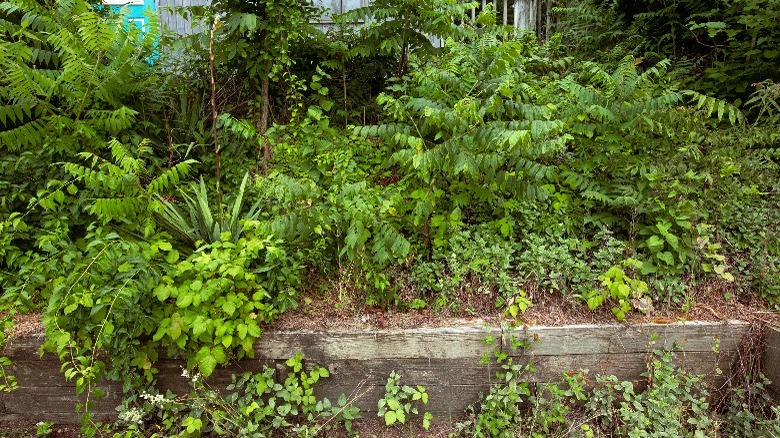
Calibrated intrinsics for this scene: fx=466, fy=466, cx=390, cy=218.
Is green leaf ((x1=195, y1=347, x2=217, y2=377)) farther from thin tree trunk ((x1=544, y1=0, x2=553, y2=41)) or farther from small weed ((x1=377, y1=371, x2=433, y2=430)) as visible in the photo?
thin tree trunk ((x1=544, y1=0, x2=553, y2=41))

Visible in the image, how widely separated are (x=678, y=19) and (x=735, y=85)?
59.3 inches

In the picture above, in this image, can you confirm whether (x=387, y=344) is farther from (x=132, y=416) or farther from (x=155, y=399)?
(x=132, y=416)

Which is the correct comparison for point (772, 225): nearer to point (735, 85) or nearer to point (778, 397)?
point (778, 397)

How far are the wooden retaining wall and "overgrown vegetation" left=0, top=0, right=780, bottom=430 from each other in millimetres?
160

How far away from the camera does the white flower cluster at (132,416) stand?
2.90 meters

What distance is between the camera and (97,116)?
3.70 meters

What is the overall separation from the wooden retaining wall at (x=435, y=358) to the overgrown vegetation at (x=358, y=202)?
160mm

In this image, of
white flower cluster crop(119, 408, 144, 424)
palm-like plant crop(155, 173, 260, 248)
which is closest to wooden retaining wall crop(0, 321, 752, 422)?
white flower cluster crop(119, 408, 144, 424)

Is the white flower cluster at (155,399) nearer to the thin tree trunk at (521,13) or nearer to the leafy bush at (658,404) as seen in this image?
the leafy bush at (658,404)

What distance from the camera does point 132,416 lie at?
2.90 metres

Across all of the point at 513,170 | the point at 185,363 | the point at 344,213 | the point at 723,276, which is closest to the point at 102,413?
the point at 185,363

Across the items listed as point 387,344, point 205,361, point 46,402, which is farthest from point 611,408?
point 46,402

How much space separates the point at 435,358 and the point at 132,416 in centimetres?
196

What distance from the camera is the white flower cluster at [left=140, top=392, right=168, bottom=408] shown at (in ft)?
9.50
